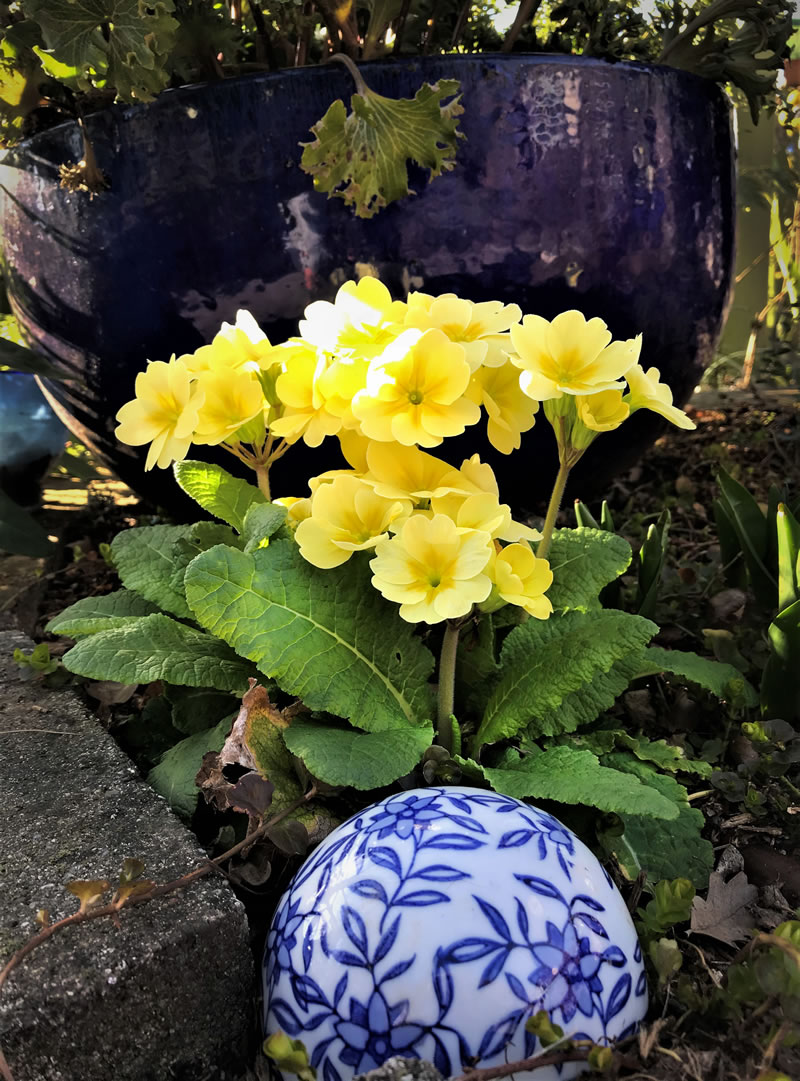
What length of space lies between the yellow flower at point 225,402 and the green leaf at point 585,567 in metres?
0.49

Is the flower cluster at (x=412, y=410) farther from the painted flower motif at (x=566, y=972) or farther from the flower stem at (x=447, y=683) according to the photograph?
the painted flower motif at (x=566, y=972)

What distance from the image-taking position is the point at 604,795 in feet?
3.34

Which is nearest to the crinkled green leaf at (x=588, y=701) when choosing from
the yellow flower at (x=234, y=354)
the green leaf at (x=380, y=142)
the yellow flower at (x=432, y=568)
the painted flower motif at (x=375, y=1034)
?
the yellow flower at (x=432, y=568)

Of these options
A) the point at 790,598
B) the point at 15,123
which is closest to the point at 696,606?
the point at 790,598

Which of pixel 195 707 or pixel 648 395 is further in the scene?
pixel 195 707

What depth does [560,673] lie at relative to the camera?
1.20 metres

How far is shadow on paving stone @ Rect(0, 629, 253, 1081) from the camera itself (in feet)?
2.66

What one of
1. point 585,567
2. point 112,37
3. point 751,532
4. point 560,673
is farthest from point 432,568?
point 112,37

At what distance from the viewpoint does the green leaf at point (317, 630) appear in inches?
45.9

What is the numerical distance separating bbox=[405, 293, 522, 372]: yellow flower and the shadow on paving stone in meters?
0.65

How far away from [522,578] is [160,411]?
0.53 metres

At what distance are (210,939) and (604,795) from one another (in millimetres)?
433

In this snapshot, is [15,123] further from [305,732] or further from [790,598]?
[790,598]

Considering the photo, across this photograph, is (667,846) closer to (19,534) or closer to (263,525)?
(263,525)
